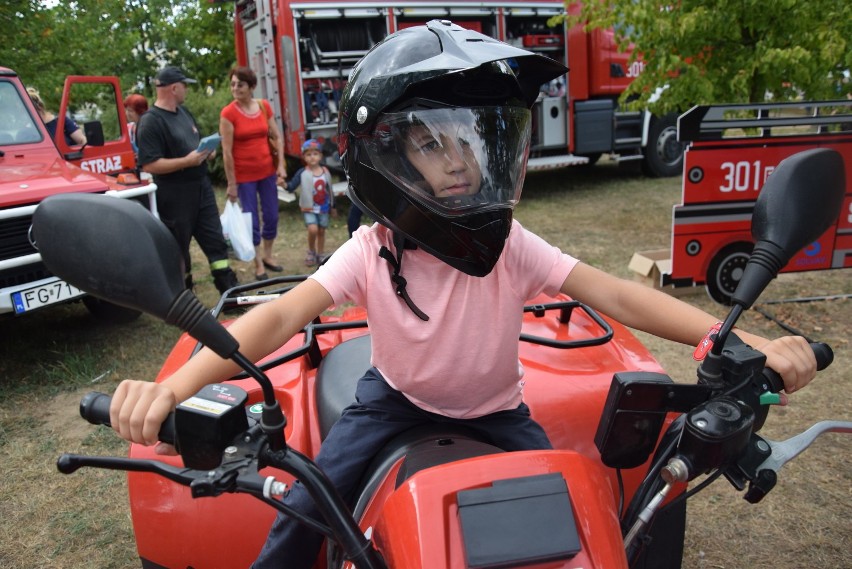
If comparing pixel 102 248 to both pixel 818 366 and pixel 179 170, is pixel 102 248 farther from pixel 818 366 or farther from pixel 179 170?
pixel 179 170

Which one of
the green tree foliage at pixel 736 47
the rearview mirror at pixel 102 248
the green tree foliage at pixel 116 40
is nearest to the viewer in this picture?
the rearview mirror at pixel 102 248

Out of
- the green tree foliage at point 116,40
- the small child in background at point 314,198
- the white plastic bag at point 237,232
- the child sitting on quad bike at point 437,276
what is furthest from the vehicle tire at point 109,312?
the green tree foliage at point 116,40

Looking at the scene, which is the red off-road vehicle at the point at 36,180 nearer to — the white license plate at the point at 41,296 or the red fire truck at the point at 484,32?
the white license plate at the point at 41,296

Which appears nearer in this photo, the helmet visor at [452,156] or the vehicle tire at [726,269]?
the helmet visor at [452,156]

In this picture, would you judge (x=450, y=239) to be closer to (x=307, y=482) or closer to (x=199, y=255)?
(x=307, y=482)

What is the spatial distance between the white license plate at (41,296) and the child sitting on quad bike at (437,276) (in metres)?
3.46

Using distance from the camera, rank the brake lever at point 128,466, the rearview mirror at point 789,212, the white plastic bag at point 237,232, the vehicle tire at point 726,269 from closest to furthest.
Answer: the brake lever at point 128,466 → the rearview mirror at point 789,212 → the vehicle tire at point 726,269 → the white plastic bag at point 237,232

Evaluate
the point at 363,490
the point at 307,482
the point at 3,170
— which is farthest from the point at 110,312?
the point at 307,482

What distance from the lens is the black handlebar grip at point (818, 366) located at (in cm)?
147

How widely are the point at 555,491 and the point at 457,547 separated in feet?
0.66

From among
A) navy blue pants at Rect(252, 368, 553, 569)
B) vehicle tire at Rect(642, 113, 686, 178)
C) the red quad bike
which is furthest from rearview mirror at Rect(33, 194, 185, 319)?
vehicle tire at Rect(642, 113, 686, 178)

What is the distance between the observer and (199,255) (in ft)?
29.3

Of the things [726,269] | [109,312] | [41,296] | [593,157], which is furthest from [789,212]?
[593,157]

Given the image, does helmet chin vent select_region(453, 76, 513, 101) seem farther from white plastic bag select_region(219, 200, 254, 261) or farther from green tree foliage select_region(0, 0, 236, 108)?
green tree foliage select_region(0, 0, 236, 108)
